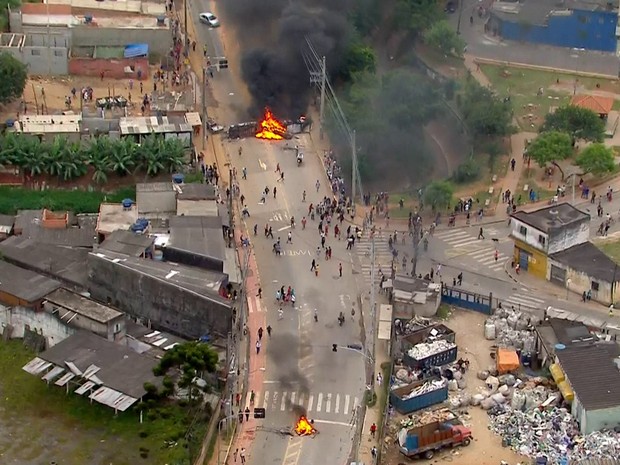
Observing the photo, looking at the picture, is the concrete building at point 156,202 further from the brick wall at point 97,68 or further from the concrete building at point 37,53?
the concrete building at point 37,53

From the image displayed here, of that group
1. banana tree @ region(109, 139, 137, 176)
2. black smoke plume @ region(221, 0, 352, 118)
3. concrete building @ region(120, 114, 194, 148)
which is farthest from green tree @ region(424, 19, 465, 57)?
banana tree @ region(109, 139, 137, 176)

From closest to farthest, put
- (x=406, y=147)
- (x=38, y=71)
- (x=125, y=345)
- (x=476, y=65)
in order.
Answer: (x=125, y=345) < (x=406, y=147) < (x=38, y=71) < (x=476, y=65)

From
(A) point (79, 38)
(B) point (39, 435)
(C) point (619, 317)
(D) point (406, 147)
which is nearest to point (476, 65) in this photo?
(D) point (406, 147)

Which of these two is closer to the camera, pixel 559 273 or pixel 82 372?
pixel 82 372

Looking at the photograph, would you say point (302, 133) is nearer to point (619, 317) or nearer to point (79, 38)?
point (79, 38)

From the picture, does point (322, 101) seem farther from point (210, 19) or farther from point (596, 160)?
point (210, 19)

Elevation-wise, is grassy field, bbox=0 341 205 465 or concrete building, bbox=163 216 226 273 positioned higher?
concrete building, bbox=163 216 226 273

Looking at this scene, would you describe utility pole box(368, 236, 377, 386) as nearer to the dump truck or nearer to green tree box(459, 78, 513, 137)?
the dump truck
